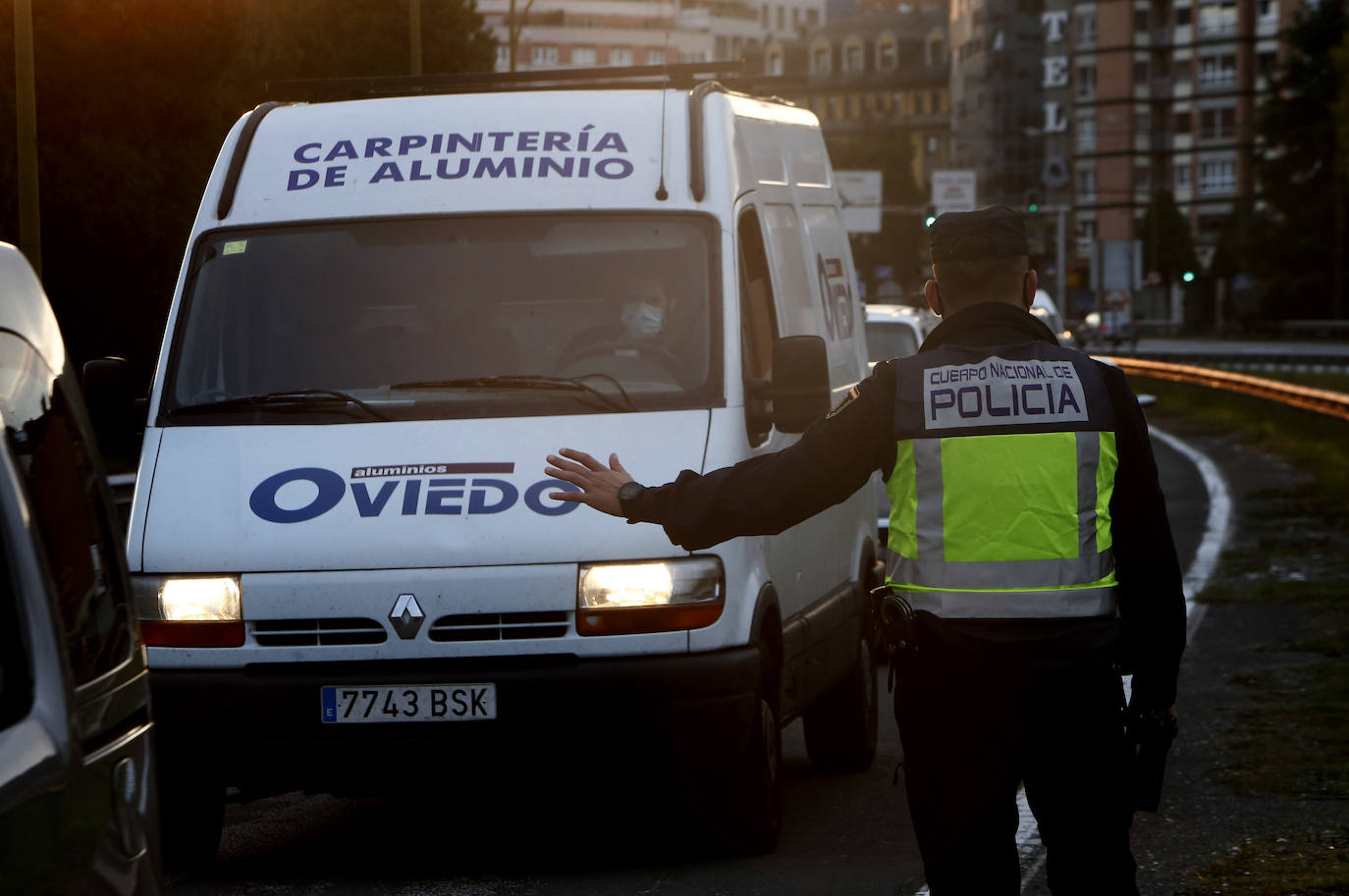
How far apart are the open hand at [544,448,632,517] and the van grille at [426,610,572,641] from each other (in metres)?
1.65

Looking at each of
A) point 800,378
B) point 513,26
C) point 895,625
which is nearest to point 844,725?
point 800,378

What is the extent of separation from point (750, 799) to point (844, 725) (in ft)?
5.95

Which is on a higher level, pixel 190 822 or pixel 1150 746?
pixel 1150 746

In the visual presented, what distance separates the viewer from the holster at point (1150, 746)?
440 cm

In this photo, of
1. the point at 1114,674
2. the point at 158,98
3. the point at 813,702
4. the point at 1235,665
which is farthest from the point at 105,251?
the point at 1114,674

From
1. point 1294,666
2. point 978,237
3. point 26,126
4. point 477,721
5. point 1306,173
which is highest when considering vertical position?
point 1306,173

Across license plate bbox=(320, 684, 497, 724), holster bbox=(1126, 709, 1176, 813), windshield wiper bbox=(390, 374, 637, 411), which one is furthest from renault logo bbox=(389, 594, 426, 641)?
holster bbox=(1126, 709, 1176, 813)

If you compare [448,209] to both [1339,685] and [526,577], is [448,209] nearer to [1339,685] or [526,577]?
[526,577]

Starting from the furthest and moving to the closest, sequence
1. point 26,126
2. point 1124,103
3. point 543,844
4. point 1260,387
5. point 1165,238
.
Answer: point 1124,103 < point 1165,238 < point 1260,387 < point 26,126 < point 543,844

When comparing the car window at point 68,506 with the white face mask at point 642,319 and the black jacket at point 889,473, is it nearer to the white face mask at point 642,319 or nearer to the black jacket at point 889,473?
the black jacket at point 889,473

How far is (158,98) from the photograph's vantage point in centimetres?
2819

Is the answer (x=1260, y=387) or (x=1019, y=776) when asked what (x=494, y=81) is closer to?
(x=1019, y=776)

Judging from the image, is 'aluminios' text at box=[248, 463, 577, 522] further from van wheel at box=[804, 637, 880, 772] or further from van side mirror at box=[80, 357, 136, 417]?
van wheel at box=[804, 637, 880, 772]

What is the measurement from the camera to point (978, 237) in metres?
4.57
